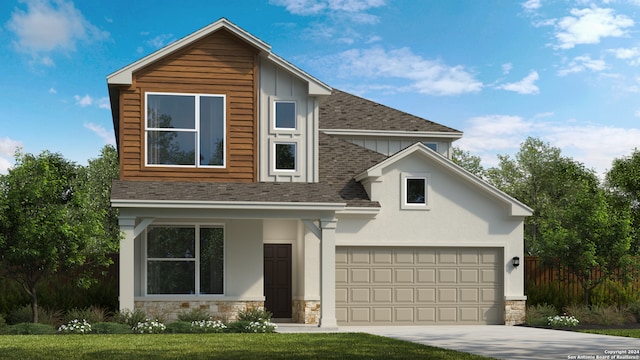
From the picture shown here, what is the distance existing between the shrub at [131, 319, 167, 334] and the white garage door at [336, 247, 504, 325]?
5460 mm

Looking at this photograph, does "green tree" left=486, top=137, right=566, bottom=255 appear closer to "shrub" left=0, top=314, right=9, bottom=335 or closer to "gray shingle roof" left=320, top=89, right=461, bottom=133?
"gray shingle roof" left=320, top=89, right=461, bottom=133

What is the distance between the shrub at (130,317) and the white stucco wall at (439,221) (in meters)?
5.83

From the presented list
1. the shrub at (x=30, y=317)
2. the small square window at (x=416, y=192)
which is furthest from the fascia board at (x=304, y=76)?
the shrub at (x=30, y=317)

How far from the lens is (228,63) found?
22.8 meters

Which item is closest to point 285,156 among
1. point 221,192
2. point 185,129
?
point 221,192

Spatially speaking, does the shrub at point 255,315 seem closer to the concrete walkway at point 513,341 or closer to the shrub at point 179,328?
the concrete walkway at point 513,341

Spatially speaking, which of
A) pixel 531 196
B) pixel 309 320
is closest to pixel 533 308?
pixel 309 320

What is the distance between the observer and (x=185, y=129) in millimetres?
22500

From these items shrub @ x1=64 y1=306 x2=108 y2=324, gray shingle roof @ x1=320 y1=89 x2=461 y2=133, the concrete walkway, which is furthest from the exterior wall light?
shrub @ x1=64 y1=306 x2=108 y2=324

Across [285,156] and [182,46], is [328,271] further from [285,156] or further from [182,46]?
[182,46]

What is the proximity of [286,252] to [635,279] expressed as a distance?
1041cm

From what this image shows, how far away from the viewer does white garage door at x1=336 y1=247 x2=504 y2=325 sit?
23500 mm

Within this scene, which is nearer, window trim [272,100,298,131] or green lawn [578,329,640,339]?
green lawn [578,329,640,339]

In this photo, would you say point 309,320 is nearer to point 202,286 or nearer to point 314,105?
point 202,286
